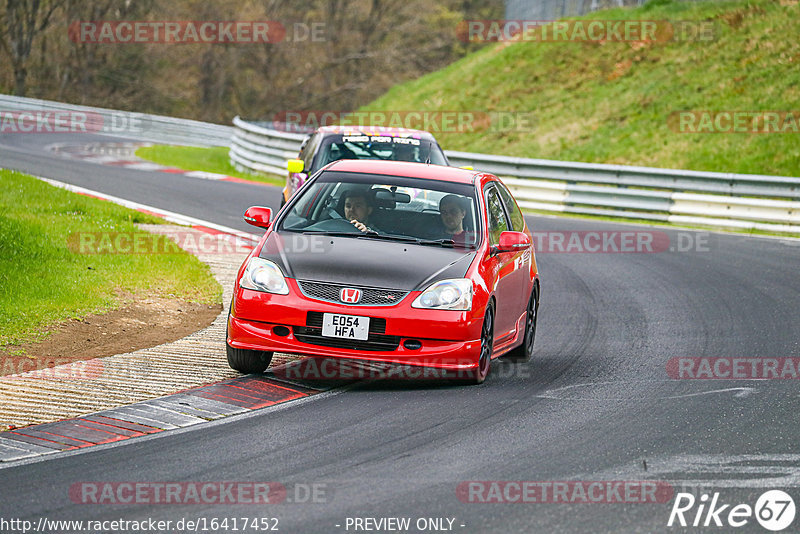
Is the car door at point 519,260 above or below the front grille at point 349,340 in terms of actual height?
above

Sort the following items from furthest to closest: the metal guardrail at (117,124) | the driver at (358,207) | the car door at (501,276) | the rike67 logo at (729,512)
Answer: the metal guardrail at (117,124)
the driver at (358,207)
the car door at (501,276)
the rike67 logo at (729,512)

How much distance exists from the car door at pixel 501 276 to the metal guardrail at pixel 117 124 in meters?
29.7

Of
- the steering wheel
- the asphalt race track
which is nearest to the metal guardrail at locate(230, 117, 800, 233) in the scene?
the asphalt race track

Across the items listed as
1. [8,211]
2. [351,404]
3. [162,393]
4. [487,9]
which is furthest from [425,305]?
[487,9]

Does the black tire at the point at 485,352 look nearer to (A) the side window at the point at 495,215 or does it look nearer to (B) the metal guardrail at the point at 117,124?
(A) the side window at the point at 495,215

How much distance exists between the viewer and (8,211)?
15.5 metres

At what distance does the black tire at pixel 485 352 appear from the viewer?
8545mm

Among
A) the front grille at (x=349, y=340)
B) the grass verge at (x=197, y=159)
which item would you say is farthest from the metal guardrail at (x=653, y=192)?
the front grille at (x=349, y=340)

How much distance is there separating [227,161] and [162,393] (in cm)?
2600

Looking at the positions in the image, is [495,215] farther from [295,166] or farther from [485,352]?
[295,166]

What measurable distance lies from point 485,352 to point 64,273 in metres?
5.34

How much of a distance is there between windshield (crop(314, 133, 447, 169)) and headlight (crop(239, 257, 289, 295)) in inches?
285


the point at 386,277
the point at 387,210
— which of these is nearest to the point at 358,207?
the point at 387,210

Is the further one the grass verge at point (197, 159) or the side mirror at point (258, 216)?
the grass verge at point (197, 159)
